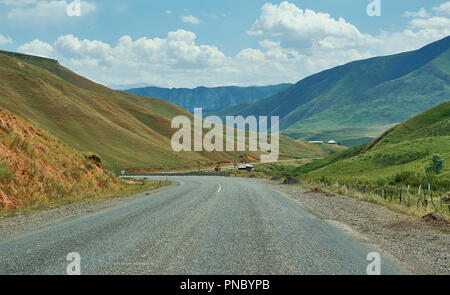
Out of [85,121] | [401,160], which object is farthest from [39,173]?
[85,121]

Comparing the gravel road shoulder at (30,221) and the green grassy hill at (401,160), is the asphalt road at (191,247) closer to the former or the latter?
the gravel road shoulder at (30,221)

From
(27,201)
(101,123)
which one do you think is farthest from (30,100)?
(27,201)

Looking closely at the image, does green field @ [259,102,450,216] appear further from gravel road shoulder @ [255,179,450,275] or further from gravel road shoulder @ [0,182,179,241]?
gravel road shoulder @ [0,182,179,241]

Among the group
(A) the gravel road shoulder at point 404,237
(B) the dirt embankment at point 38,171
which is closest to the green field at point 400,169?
(A) the gravel road shoulder at point 404,237

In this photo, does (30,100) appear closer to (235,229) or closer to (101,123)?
(101,123)

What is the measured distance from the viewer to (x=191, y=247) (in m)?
8.55

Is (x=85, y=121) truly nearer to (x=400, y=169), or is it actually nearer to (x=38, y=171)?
(x=400, y=169)

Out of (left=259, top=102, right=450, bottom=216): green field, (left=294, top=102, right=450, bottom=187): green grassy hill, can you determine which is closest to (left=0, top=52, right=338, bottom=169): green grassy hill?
(left=259, top=102, right=450, bottom=216): green field

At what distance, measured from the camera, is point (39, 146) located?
87.5ft

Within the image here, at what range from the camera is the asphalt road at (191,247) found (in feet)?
22.7

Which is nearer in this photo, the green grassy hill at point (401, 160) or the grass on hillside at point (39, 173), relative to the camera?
the grass on hillside at point (39, 173)

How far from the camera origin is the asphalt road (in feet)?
22.7

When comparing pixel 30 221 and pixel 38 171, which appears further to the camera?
pixel 38 171
